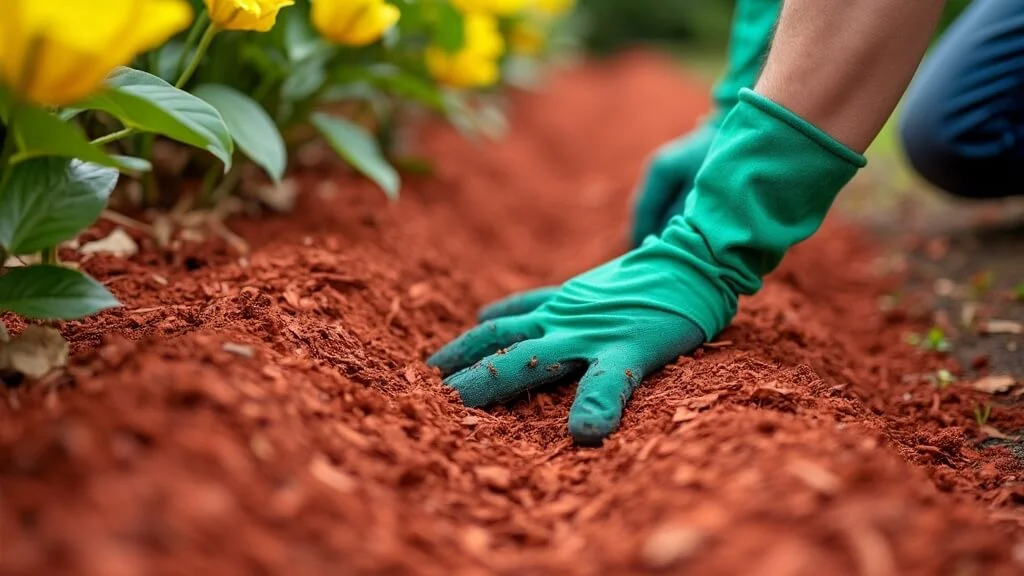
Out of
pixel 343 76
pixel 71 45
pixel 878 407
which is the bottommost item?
pixel 878 407

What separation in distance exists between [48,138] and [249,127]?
514mm

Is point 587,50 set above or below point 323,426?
below

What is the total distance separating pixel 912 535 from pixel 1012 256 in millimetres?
1609

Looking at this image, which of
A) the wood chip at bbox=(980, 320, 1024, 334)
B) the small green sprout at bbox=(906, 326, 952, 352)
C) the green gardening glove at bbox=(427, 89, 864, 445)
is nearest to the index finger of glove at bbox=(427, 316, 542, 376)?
the green gardening glove at bbox=(427, 89, 864, 445)

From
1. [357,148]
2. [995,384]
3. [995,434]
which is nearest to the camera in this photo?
[995,434]

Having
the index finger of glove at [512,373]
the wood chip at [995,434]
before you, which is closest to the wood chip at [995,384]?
the wood chip at [995,434]

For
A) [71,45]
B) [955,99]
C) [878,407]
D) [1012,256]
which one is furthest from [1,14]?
[1012,256]

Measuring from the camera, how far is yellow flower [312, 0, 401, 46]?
135 centimetres

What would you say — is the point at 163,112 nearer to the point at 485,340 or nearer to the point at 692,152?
the point at 485,340

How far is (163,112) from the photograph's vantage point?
89 centimetres

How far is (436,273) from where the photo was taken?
165 cm

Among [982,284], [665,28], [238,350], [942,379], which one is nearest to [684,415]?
[238,350]

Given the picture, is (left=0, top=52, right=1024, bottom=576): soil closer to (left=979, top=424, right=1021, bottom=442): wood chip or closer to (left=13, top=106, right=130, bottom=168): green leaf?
(left=979, top=424, right=1021, bottom=442): wood chip

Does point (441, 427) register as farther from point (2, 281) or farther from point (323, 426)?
point (2, 281)
